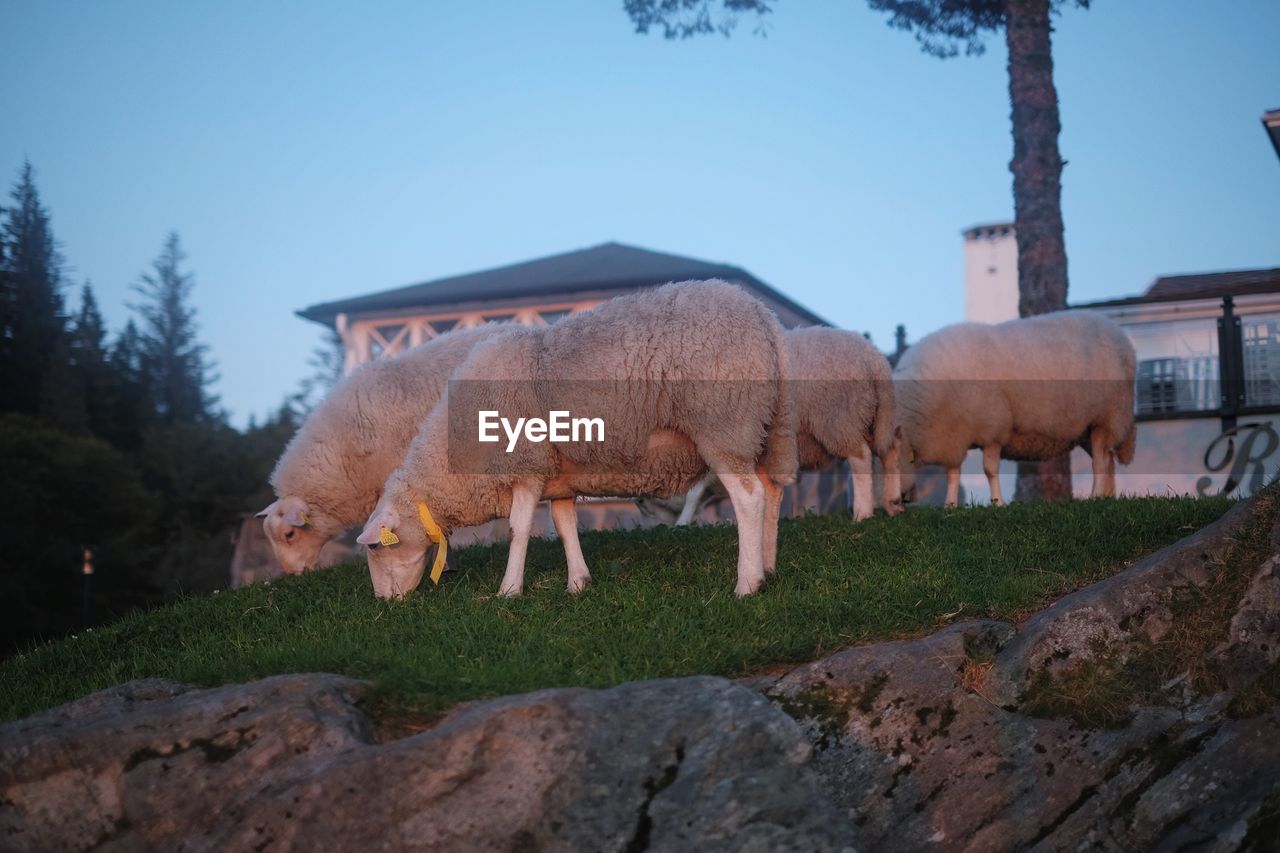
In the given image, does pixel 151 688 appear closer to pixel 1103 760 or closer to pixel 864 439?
pixel 1103 760

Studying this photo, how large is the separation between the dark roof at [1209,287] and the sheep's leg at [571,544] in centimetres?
1170

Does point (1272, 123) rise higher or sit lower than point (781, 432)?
higher

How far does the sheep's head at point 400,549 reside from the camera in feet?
26.9

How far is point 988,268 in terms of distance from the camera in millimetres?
33594

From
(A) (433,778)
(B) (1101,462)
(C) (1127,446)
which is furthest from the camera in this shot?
(C) (1127,446)

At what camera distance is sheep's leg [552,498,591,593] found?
7.90 meters

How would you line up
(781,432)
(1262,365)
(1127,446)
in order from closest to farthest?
(781,432), (1127,446), (1262,365)

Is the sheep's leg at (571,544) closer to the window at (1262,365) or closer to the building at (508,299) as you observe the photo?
the window at (1262,365)

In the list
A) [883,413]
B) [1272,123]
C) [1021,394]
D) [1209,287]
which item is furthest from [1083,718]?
[1209,287]

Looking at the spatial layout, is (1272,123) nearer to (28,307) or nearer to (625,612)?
(625,612)

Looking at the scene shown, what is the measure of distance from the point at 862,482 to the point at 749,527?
374 cm

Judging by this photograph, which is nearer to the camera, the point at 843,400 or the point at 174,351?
the point at 843,400

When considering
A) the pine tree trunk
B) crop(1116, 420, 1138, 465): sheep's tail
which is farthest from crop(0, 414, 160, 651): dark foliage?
crop(1116, 420, 1138, 465): sheep's tail

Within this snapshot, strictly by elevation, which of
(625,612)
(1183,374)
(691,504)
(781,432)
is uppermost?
(1183,374)
